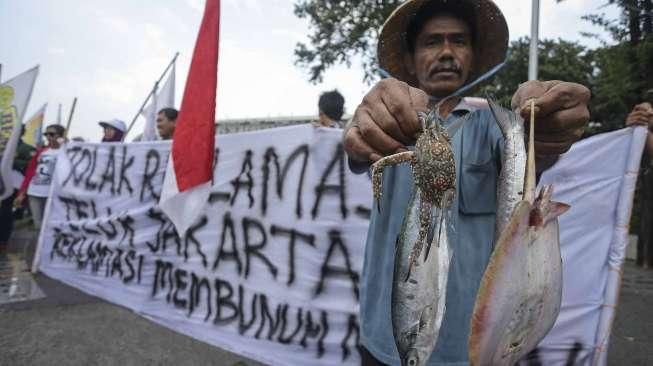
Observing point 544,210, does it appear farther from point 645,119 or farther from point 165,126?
point 165,126

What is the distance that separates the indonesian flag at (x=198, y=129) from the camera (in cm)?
349

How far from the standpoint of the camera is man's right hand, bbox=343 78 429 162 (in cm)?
96

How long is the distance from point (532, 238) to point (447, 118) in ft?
2.29

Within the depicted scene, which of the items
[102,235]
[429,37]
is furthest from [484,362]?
[102,235]

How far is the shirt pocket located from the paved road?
86.0 inches

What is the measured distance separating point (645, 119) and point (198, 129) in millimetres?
2930

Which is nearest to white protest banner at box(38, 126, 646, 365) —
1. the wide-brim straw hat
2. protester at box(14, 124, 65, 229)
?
the wide-brim straw hat

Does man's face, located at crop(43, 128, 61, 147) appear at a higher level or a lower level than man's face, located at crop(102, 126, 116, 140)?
lower

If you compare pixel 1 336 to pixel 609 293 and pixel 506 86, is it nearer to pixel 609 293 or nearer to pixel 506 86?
pixel 609 293

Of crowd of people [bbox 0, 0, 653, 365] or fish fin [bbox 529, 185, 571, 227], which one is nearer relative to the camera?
fish fin [bbox 529, 185, 571, 227]

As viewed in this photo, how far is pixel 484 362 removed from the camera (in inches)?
31.7

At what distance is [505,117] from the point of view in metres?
1.00

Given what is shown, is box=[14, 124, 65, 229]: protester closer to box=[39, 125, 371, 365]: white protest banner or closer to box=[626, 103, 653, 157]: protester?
box=[39, 125, 371, 365]: white protest banner

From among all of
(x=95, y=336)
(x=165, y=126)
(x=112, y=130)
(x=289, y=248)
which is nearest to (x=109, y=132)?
(x=112, y=130)
